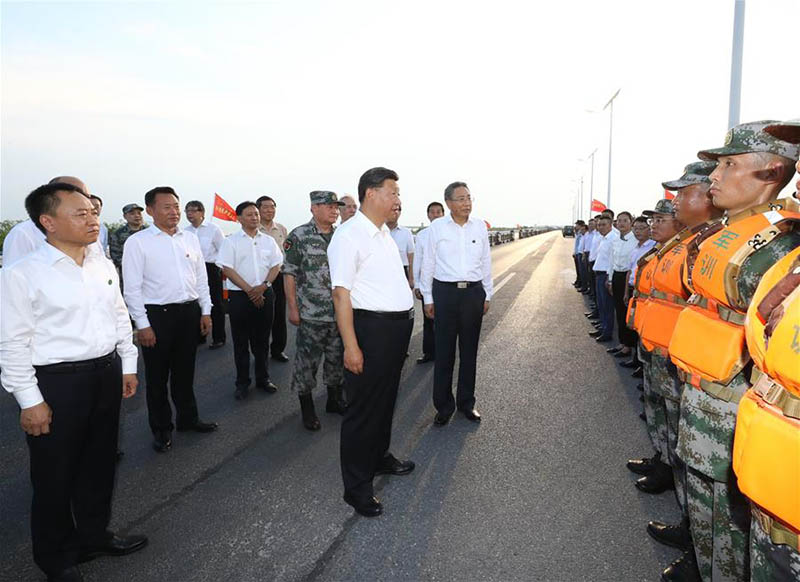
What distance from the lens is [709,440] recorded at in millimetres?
2205

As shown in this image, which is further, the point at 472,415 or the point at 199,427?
the point at 472,415

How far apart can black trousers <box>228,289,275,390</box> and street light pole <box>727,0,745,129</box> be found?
20.9 feet

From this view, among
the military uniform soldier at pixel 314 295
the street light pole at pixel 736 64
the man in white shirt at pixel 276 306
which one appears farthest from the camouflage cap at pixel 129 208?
the street light pole at pixel 736 64

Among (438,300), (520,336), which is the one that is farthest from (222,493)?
(520,336)

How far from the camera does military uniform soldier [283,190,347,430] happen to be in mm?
4766

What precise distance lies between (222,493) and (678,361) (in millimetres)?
3040

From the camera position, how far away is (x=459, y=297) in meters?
4.78

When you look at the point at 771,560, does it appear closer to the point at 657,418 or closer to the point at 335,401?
the point at 657,418

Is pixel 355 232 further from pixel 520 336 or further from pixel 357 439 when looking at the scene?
pixel 520 336

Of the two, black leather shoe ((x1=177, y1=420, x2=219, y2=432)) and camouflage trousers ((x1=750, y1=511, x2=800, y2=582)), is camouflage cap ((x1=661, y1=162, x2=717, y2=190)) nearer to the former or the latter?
camouflage trousers ((x1=750, y1=511, x2=800, y2=582))

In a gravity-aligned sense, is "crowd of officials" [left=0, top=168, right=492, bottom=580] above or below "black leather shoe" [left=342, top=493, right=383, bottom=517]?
above

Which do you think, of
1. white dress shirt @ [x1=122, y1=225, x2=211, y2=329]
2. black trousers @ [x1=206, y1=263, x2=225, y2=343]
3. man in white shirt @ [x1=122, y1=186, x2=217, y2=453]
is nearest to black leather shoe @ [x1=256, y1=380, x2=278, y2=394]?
man in white shirt @ [x1=122, y1=186, x2=217, y2=453]

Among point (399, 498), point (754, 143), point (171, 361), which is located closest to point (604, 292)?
point (399, 498)

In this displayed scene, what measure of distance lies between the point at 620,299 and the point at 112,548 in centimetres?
703
